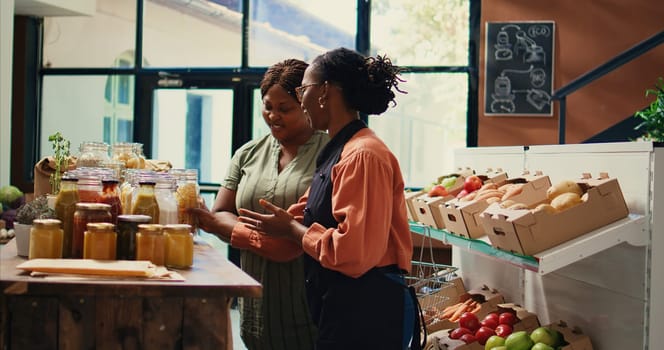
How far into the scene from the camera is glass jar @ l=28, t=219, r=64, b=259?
2.05m

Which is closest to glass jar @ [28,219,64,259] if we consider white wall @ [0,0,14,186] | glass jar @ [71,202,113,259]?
glass jar @ [71,202,113,259]

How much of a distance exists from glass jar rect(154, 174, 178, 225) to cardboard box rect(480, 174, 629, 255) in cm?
117

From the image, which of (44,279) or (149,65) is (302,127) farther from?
(149,65)

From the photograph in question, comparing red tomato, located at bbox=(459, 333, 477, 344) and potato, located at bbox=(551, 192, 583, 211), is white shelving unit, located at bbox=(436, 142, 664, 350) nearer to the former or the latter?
potato, located at bbox=(551, 192, 583, 211)

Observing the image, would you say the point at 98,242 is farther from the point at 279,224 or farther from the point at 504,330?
the point at 504,330

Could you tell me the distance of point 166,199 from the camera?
8.05 feet

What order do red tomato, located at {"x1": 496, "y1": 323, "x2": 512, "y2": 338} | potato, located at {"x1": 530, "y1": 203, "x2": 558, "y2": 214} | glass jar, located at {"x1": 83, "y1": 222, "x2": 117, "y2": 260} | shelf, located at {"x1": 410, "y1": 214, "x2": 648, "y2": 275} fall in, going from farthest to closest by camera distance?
A: 1. red tomato, located at {"x1": 496, "y1": 323, "x2": 512, "y2": 338}
2. potato, located at {"x1": 530, "y1": 203, "x2": 558, "y2": 214}
3. shelf, located at {"x1": 410, "y1": 214, "x2": 648, "y2": 275}
4. glass jar, located at {"x1": 83, "y1": 222, "x2": 117, "y2": 260}

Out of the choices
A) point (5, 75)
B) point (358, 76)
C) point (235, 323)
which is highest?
point (5, 75)

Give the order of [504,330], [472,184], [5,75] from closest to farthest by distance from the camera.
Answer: [504,330], [472,184], [5,75]

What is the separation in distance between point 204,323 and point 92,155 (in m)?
1.28

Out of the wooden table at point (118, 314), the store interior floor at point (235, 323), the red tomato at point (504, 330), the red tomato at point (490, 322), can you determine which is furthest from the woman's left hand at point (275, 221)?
the store interior floor at point (235, 323)

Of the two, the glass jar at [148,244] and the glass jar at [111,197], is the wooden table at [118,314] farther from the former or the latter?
the glass jar at [111,197]

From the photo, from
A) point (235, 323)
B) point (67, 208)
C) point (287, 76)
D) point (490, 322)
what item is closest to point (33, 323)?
point (67, 208)

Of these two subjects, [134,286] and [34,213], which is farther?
[34,213]
